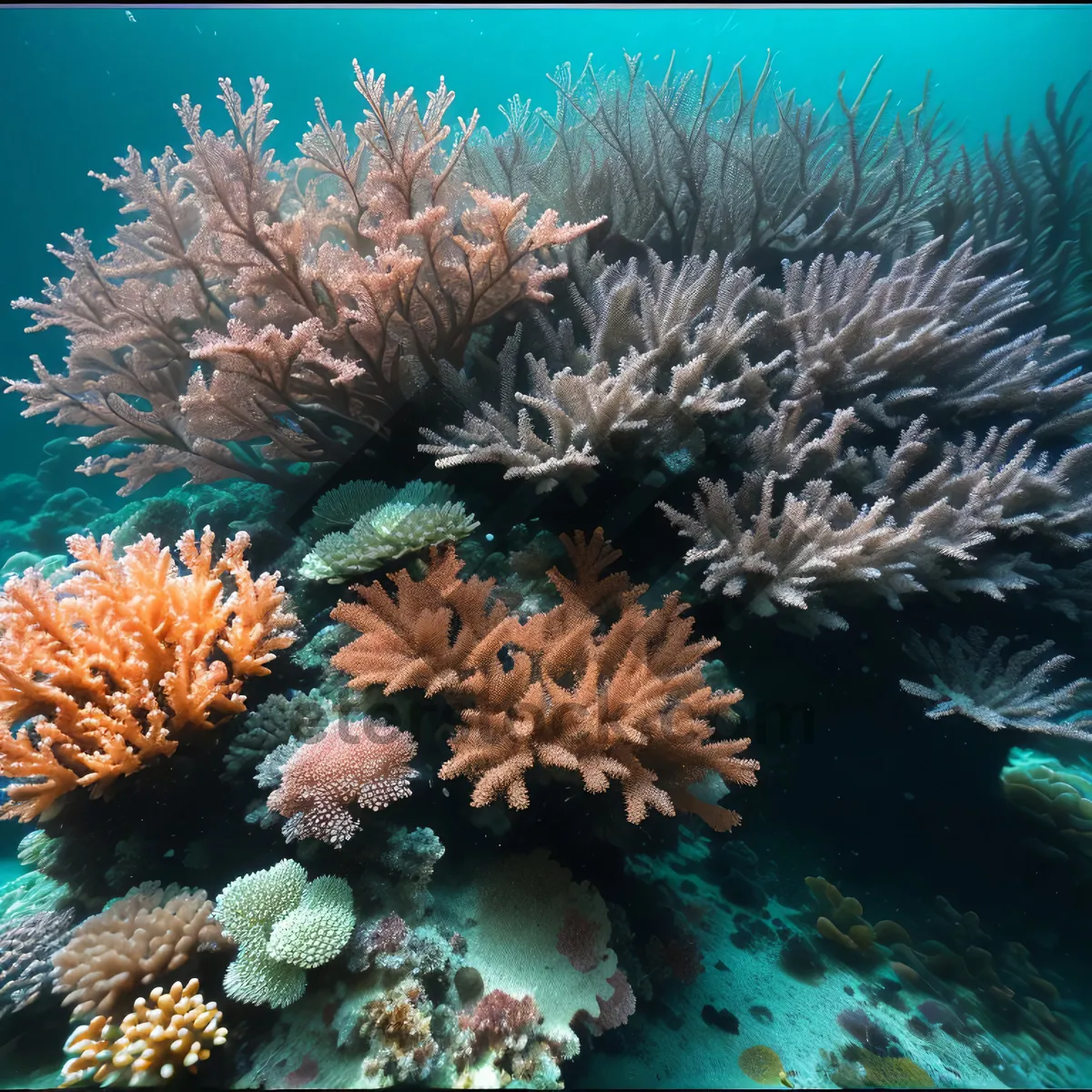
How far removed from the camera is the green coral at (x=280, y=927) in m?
1.91

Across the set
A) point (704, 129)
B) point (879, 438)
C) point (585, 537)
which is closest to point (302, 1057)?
point (585, 537)

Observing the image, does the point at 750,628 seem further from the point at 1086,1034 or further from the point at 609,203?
the point at 1086,1034

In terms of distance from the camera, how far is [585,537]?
9.70 feet

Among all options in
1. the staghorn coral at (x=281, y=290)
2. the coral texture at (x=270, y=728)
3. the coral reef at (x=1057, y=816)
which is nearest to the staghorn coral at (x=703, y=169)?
the staghorn coral at (x=281, y=290)

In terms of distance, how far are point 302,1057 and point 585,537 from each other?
2462mm

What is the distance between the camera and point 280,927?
193cm

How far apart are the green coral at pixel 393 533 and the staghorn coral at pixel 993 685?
250 centimetres

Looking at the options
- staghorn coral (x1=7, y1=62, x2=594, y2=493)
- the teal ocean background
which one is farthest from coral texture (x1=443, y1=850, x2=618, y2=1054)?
the teal ocean background

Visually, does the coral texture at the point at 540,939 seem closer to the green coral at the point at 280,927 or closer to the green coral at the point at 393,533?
the green coral at the point at 280,927

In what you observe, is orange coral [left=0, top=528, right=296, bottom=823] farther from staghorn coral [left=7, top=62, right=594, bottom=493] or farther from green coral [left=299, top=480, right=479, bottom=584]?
staghorn coral [left=7, top=62, right=594, bottom=493]

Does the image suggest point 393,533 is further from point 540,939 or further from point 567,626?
point 540,939

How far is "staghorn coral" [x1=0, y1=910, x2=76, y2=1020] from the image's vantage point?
2.11m

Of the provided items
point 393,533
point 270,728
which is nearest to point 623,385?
point 393,533

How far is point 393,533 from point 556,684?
43.8 inches
